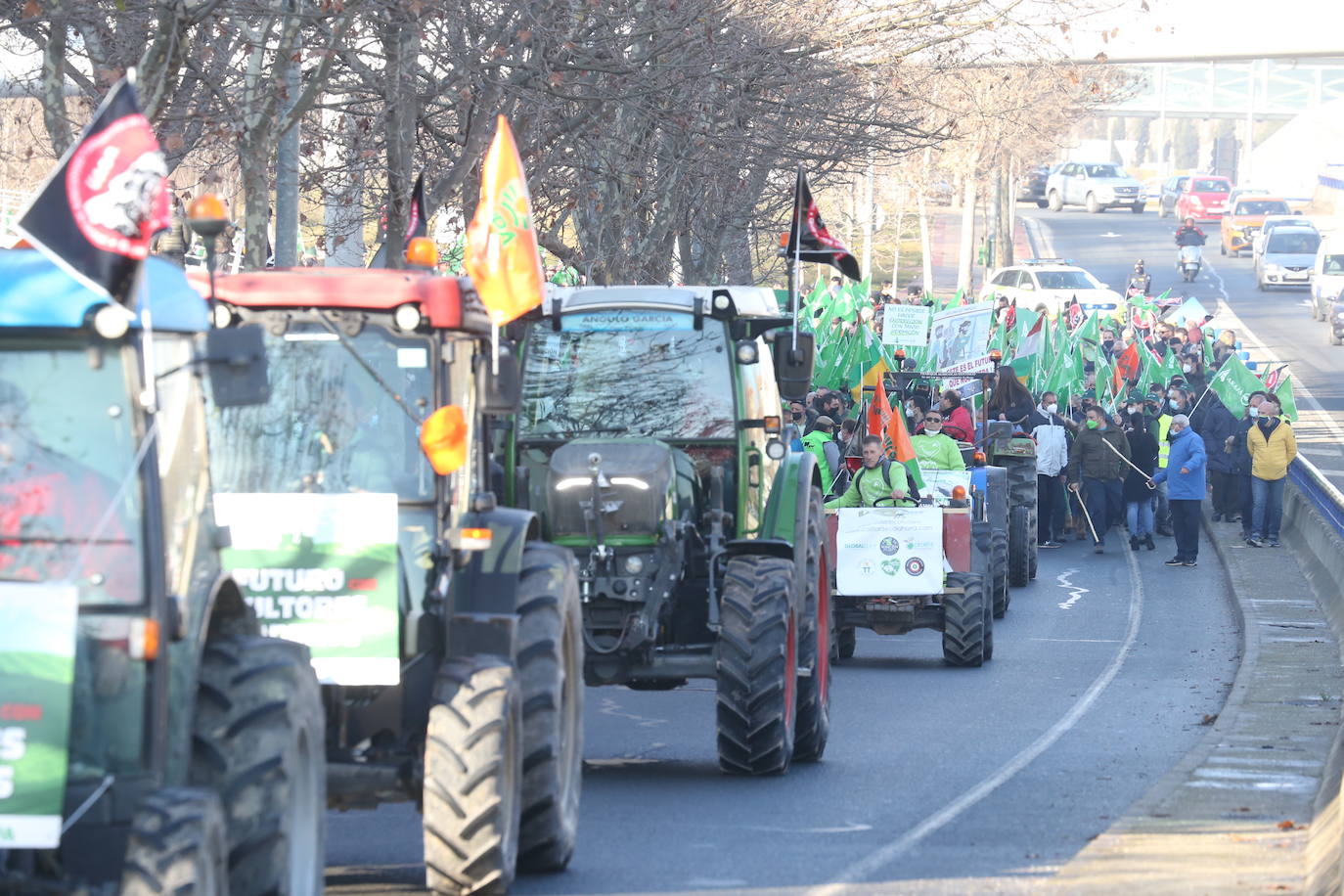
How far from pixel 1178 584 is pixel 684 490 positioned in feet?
42.9

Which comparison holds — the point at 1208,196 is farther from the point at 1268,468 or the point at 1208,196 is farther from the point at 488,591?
the point at 488,591

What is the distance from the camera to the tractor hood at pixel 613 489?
11.1 metres

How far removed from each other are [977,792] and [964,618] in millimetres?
5821

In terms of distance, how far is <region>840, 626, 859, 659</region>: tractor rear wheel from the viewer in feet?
59.1

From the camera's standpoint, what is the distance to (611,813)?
33.9 ft

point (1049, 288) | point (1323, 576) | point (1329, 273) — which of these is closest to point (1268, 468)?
point (1323, 576)

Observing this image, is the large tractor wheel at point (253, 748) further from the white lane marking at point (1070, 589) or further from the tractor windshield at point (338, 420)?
the white lane marking at point (1070, 589)

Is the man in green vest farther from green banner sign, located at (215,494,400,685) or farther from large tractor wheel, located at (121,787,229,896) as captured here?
large tractor wheel, located at (121,787,229,896)

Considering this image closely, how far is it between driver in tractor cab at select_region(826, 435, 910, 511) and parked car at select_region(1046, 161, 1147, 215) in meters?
66.5

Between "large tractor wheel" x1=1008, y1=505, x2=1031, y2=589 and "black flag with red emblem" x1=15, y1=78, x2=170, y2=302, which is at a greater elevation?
"black flag with red emblem" x1=15, y1=78, x2=170, y2=302

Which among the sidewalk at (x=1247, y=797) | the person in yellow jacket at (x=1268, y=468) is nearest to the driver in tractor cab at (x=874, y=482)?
the sidewalk at (x=1247, y=797)

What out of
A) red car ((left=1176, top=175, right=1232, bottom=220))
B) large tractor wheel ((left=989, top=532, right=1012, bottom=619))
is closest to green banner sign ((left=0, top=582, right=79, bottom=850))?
large tractor wheel ((left=989, top=532, right=1012, bottom=619))

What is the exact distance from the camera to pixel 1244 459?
27.3 meters

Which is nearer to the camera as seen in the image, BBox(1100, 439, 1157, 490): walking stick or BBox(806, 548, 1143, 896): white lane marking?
BBox(806, 548, 1143, 896): white lane marking
